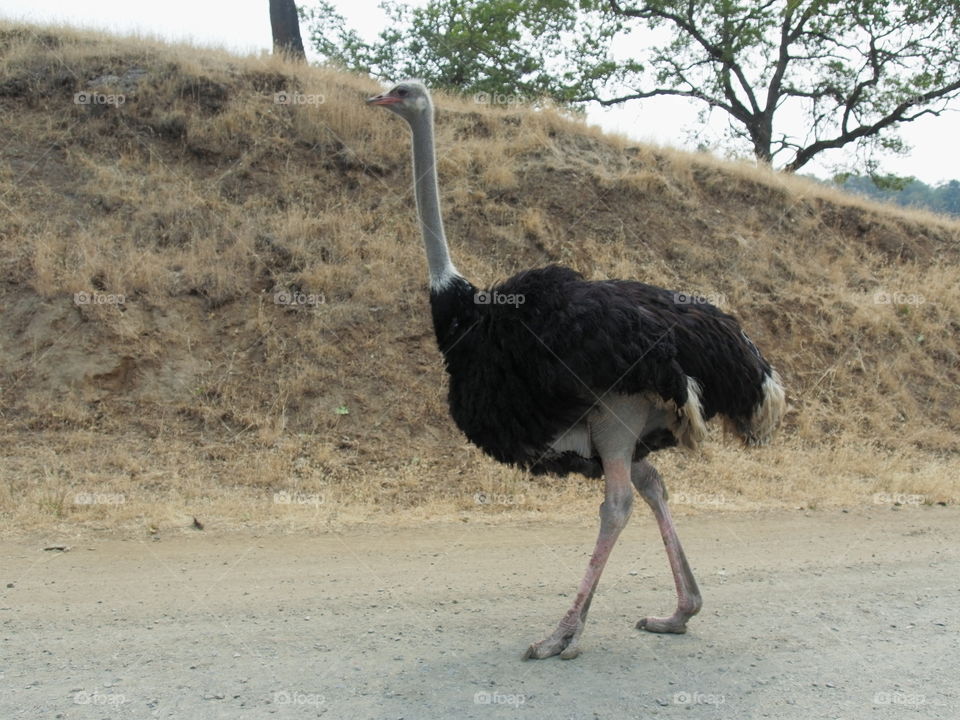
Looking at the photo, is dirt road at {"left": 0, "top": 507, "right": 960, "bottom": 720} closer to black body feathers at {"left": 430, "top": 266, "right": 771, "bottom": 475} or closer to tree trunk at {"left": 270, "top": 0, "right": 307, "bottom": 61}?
black body feathers at {"left": 430, "top": 266, "right": 771, "bottom": 475}

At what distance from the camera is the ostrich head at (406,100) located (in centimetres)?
554

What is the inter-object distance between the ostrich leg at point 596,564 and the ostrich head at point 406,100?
2.41 metres

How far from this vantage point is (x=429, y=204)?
5.19 m

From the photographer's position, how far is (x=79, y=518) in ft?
21.3

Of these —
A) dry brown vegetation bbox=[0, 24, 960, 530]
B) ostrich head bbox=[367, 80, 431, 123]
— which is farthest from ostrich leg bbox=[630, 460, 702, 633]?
dry brown vegetation bbox=[0, 24, 960, 530]

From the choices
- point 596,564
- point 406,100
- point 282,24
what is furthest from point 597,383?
point 282,24

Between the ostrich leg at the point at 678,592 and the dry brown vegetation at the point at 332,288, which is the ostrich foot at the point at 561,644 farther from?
the dry brown vegetation at the point at 332,288

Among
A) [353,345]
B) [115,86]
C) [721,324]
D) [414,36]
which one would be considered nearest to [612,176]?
[353,345]

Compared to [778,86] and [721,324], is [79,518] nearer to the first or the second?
[721,324]

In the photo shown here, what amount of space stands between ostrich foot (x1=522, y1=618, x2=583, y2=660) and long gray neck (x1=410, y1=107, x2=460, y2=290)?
71.3 inches

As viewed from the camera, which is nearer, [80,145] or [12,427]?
[12,427]

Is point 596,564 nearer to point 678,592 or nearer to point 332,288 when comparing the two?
point 678,592

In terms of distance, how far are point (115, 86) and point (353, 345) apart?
570 cm

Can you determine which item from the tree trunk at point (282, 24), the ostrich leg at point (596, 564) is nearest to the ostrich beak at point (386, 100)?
the ostrich leg at point (596, 564)
